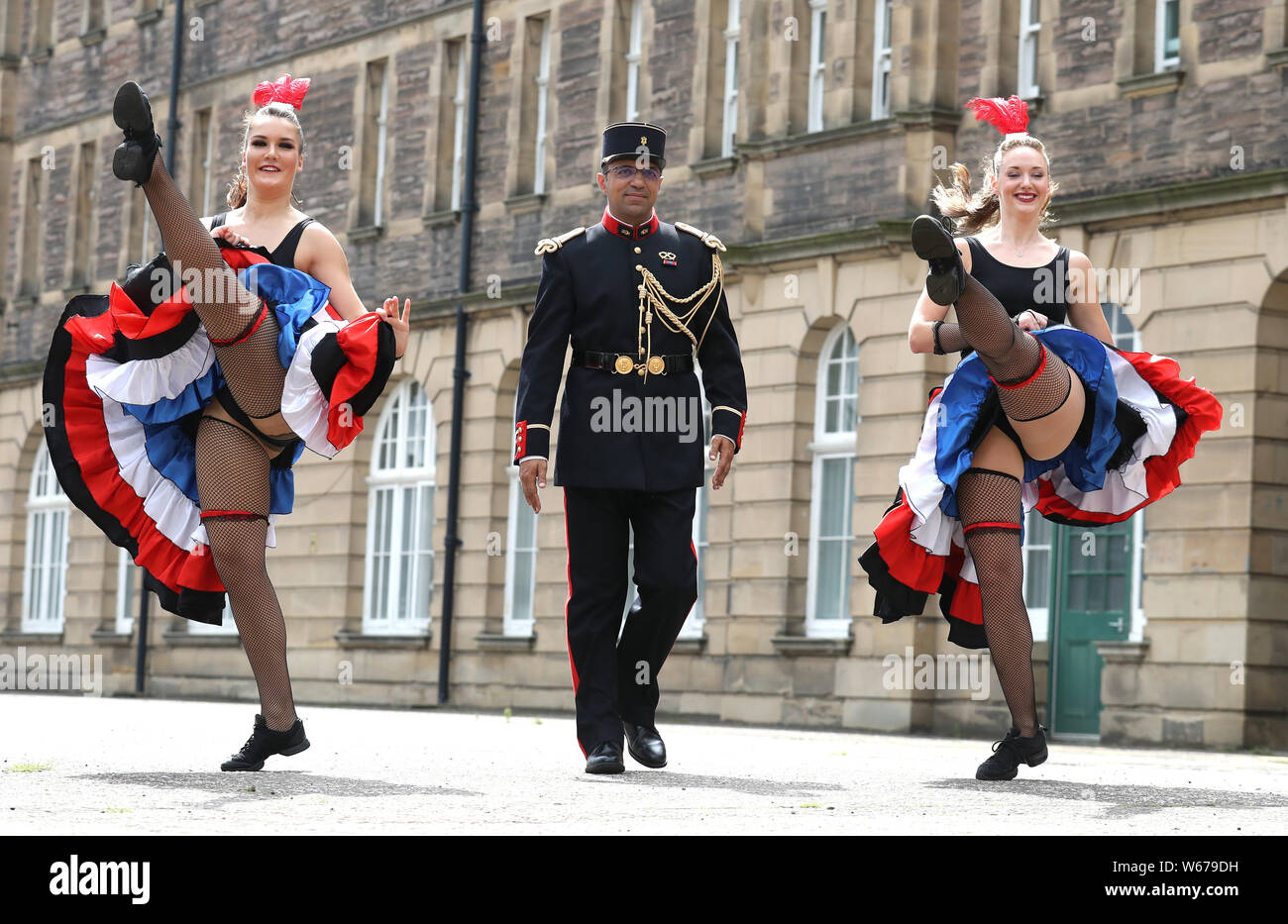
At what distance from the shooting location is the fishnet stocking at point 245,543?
27.0 feet

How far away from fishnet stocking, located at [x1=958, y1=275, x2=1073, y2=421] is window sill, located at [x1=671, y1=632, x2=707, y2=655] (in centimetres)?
1639

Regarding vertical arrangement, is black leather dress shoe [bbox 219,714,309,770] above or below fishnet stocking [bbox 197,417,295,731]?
below

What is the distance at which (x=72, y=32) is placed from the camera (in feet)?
126

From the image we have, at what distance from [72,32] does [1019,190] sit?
31991mm

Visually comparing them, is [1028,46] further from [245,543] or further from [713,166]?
[245,543]

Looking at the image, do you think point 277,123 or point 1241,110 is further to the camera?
point 1241,110

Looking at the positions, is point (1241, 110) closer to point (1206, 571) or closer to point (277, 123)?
point (1206, 571)

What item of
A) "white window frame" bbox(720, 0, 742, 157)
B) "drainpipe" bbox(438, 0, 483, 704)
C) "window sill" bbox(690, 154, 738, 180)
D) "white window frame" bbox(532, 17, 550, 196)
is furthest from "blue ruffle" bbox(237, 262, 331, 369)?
"white window frame" bbox(532, 17, 550, 196)

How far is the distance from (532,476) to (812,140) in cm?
1551

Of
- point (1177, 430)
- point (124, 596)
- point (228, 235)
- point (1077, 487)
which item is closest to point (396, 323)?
point (228, 235)

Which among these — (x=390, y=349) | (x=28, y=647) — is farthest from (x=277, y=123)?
(x=28, y=647)

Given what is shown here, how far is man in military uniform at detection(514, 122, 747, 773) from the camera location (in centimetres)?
879

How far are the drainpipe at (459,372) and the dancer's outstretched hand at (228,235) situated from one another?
66.4 ft

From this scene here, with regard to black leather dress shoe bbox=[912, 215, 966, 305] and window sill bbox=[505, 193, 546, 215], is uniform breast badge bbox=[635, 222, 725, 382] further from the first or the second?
window sill bbox=[505, 193, 546, 215]
